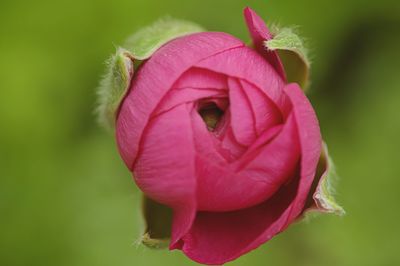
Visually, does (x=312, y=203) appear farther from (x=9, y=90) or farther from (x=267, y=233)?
(x=9, y=90)

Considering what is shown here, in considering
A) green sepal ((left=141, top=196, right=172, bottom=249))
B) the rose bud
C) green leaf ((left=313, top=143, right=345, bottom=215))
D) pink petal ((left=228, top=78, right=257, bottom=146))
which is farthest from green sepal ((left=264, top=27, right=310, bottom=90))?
green sepal ((left=141, top=196, right=172, bottom=249))

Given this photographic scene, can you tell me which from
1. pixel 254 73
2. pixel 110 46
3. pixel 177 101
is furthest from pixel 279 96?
pixel 110 46

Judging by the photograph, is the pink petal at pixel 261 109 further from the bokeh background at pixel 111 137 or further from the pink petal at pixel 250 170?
the bokeh background at pixel 111 137

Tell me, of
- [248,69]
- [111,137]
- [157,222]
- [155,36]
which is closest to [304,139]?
[248,69]

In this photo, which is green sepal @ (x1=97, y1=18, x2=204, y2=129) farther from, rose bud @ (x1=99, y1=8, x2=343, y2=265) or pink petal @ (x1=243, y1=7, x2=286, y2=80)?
pink petal @ (x1=243, y1=7, x2=286, y2=80)

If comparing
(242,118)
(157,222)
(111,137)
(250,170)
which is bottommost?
→ (111,137)

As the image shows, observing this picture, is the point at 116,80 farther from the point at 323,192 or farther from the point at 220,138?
the point at 323,192

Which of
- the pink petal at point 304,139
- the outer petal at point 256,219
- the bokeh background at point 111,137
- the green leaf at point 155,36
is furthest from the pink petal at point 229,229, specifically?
the bokeh background at point 111,137
